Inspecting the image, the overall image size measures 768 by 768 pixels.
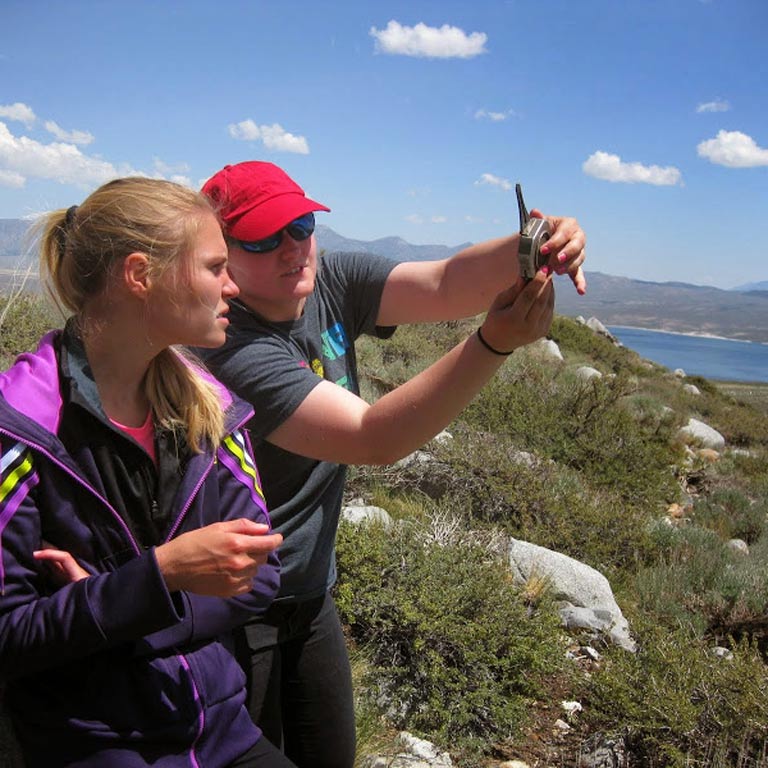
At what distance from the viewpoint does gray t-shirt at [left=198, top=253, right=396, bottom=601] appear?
1731mm

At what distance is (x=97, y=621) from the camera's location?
4.01 ft

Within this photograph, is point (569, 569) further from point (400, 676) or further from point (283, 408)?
point (283, 408)

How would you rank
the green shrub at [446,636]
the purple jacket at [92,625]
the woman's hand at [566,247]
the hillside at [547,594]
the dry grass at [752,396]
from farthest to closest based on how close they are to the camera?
1. the dry grass at [752,396]
2. the green shrub at [446,636]
3. the hillside at [547,594]
4. the woman's hand at [566,247]
5. the purple jacket at [92,625]

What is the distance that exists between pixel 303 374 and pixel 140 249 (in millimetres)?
469

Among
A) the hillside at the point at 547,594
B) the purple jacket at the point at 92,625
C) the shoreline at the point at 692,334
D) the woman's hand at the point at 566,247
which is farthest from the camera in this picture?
the shoreline at the point at 692,334

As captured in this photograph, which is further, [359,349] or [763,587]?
[359,349]

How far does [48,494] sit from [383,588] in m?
2.83

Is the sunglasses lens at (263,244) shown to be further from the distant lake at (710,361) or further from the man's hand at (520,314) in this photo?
the distant lake at (710,361)

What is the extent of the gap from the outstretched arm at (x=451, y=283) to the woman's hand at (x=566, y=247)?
0.90ft

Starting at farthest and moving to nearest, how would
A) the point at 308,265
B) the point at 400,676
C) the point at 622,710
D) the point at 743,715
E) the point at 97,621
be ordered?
the point at 400,676 → the point at 622,710 → the point at 743,715 → the point at 308,265 → the point at 97,621

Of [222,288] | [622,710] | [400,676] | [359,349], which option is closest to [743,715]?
[622,710]

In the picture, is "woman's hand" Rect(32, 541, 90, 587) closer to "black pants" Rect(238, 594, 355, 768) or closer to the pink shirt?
the pink shirt

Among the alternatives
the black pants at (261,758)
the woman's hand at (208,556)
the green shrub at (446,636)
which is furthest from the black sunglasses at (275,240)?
the green shrub at (446,636)

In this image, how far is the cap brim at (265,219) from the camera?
1.82m
